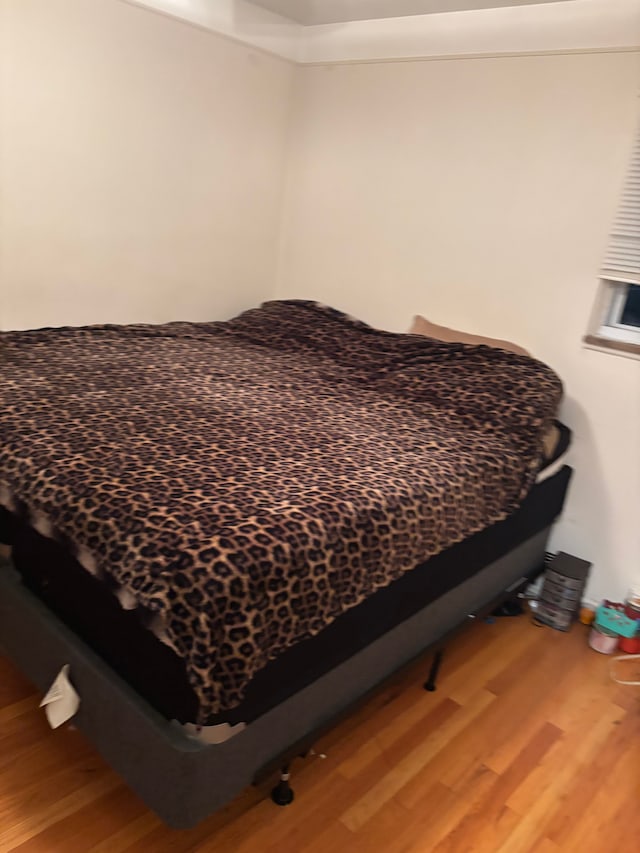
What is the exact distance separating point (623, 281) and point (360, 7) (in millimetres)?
1694

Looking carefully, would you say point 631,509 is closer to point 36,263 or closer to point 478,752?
point 478,752

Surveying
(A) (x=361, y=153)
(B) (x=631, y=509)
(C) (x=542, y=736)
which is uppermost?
(A) (x=361, y=153)

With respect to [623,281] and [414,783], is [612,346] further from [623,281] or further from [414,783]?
[414,783]

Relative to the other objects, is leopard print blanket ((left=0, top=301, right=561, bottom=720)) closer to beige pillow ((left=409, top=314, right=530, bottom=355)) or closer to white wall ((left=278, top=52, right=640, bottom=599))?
beige pillow ((left=409, top=314, right=530, bottom=355))

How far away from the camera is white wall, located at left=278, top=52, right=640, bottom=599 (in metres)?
2.49

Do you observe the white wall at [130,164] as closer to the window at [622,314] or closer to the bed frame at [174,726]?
the bed frame at [174,726]

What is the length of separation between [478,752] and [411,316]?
1918mm

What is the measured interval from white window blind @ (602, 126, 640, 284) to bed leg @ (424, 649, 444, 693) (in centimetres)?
149

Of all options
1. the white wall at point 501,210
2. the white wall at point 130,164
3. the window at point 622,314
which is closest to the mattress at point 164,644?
the white wall at point 501,210

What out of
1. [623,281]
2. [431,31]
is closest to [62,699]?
[623,281]

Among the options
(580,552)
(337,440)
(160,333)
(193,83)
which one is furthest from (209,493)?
(193,83)

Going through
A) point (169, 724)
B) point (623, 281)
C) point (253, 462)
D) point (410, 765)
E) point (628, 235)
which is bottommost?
point (410, 765)

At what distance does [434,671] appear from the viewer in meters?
2.08

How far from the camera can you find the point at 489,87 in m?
2.75
